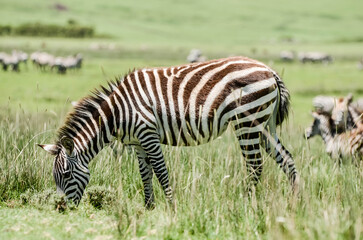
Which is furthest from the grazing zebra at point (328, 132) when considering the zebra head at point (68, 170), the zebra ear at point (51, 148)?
the zebra ear at point (51, 148)

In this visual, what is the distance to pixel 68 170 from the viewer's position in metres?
5.43

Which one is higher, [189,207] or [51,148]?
[51,148]

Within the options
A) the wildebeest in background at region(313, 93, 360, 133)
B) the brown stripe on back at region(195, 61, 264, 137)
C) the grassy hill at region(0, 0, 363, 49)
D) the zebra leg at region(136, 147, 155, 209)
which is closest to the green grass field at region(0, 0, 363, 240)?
the zebra leg at region(136, 147, 155, 209)

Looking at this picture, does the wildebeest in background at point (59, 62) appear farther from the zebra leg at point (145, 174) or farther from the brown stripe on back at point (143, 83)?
the zebra leg at point (145, 174)

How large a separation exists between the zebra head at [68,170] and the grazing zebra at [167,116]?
0.03 feet

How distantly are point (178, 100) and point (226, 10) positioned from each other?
95650 millimetres

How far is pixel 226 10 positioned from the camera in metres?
98.7

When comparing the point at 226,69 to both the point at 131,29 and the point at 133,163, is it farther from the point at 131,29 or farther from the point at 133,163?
the point at 131,29

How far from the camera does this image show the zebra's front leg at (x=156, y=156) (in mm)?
5535

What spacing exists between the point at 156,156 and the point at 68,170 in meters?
0.95

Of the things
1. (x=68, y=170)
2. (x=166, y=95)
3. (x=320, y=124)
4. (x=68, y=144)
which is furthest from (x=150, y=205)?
(x=320, y=124)

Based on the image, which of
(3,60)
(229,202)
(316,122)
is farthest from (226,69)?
(3,60)

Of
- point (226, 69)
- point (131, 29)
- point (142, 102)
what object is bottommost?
point (142, 102)

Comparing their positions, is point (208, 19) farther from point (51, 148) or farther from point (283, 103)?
point (51, 148)
